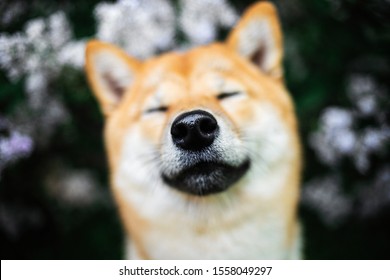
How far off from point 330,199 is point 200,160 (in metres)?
1.59

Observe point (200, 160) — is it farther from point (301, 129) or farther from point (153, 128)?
Result: point (301, 129)

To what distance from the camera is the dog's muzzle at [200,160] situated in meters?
1.54

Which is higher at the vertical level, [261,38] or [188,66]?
[261,38]

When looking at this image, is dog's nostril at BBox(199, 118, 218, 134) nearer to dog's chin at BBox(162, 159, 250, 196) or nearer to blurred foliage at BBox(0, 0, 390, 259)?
dog's chin at BBox(162, 159, 250, 196)

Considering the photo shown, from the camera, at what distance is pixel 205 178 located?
5.43ft

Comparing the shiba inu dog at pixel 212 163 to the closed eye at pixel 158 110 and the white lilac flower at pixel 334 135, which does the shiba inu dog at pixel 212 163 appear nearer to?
the closed eye at pixel 158 110

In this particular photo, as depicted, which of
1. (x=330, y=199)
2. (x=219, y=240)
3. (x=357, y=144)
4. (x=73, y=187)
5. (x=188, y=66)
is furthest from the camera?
(x=73, y=187)

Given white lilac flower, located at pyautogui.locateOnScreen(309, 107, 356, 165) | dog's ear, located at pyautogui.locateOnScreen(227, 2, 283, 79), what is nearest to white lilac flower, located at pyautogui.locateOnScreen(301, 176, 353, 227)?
white lilac flower, located at pyautogui.locateOnScreen(309, 107, 356, 165)

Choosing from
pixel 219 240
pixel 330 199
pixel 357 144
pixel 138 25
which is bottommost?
pixel 219 240

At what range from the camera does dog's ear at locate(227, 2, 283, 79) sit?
192 cm

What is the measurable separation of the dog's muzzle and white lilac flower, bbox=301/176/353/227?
1349mm

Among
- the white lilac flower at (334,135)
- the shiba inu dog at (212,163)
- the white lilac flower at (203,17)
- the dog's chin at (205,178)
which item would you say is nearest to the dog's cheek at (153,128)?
the shiba inu dog at (212,163)

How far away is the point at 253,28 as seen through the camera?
1.96 metres

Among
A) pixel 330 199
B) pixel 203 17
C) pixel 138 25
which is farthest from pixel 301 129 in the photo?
pixel 138 25
